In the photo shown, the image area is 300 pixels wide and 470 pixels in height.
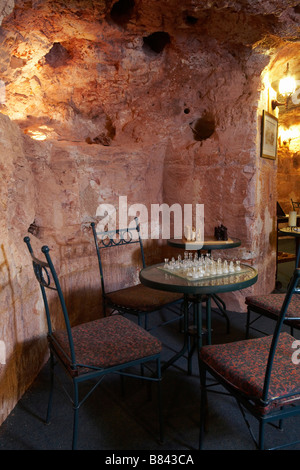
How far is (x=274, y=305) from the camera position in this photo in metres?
2.30

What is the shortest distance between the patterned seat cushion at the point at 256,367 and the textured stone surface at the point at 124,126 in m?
1.31

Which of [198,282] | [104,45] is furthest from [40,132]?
[198,282]

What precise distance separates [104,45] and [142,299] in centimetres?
249

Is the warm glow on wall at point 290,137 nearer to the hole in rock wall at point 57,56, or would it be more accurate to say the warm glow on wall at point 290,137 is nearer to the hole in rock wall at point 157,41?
the hole in rock wall at point 157,41

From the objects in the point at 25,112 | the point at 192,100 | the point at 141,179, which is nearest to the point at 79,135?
the point at 25,112

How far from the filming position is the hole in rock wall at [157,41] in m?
3.41

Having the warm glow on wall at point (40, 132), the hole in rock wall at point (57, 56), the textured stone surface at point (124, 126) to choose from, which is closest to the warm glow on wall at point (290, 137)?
the textured stone surface at point (124, 126)

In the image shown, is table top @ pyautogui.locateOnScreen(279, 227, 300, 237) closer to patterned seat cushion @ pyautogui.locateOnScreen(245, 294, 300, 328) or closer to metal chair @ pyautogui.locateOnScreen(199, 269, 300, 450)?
patterned seat cushion @ pyautogui.locateOnScreen(245, 294, 300, 328)

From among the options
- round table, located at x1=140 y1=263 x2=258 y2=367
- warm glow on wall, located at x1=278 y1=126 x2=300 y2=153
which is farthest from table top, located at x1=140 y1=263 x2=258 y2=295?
warm glow on wall, located at x1=278 y1=126 x2=300 y2=153

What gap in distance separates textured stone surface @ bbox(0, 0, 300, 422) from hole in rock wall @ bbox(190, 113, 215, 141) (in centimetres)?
1

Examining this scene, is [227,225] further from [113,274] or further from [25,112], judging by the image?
[25,112]

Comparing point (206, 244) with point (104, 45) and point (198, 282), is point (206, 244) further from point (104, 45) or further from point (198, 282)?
point (104, 45)

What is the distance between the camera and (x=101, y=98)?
139 inches

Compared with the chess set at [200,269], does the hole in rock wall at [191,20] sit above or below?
above
